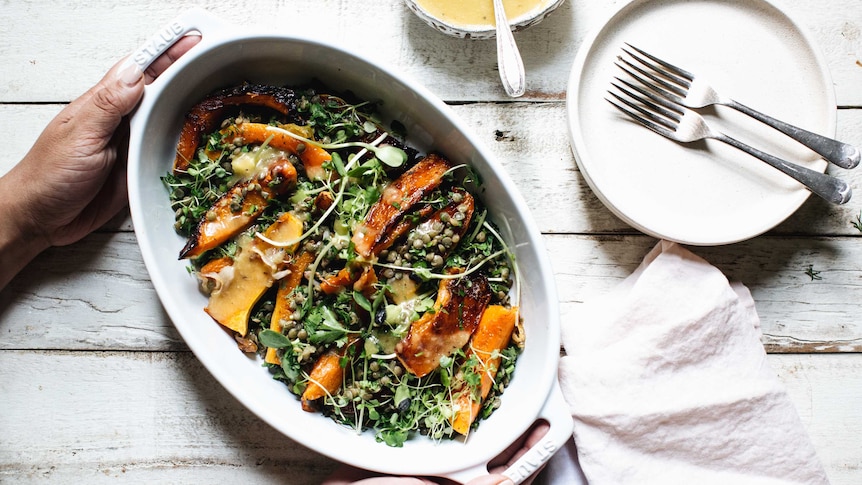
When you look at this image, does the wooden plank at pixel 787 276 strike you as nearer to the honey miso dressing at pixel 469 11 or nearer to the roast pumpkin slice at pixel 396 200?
the roast pumpkin slice at pixel 396 200

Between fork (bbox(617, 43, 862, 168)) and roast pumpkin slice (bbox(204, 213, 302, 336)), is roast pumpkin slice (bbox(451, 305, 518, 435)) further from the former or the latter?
fork (bbox(617, 43, 862, 168))

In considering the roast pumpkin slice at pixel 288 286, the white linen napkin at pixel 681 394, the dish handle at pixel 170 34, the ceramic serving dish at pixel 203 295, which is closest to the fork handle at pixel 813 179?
the white linen napkin at pixel 681 394

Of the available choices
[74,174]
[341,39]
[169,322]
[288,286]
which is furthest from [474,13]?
[169,322]

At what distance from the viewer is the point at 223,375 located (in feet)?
5.86

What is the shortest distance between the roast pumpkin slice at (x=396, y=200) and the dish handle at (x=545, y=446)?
2.21 feet

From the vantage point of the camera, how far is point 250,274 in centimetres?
188

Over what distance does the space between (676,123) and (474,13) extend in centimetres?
77

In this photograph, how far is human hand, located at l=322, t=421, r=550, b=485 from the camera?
1811 millimetres

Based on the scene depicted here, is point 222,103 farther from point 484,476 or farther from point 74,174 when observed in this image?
point 484,476

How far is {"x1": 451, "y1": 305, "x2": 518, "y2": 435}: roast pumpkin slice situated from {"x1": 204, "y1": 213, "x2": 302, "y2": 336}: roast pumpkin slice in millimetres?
638

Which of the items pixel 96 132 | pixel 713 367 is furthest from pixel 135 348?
pixel 713 367

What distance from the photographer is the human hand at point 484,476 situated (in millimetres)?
1811

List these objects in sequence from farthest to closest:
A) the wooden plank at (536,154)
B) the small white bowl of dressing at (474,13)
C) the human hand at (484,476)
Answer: the wooden plank at (536,154)
the small white bowl of dressing at (474,13)
the human hand at (484,476)

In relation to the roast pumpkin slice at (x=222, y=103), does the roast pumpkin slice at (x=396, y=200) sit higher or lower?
lower
